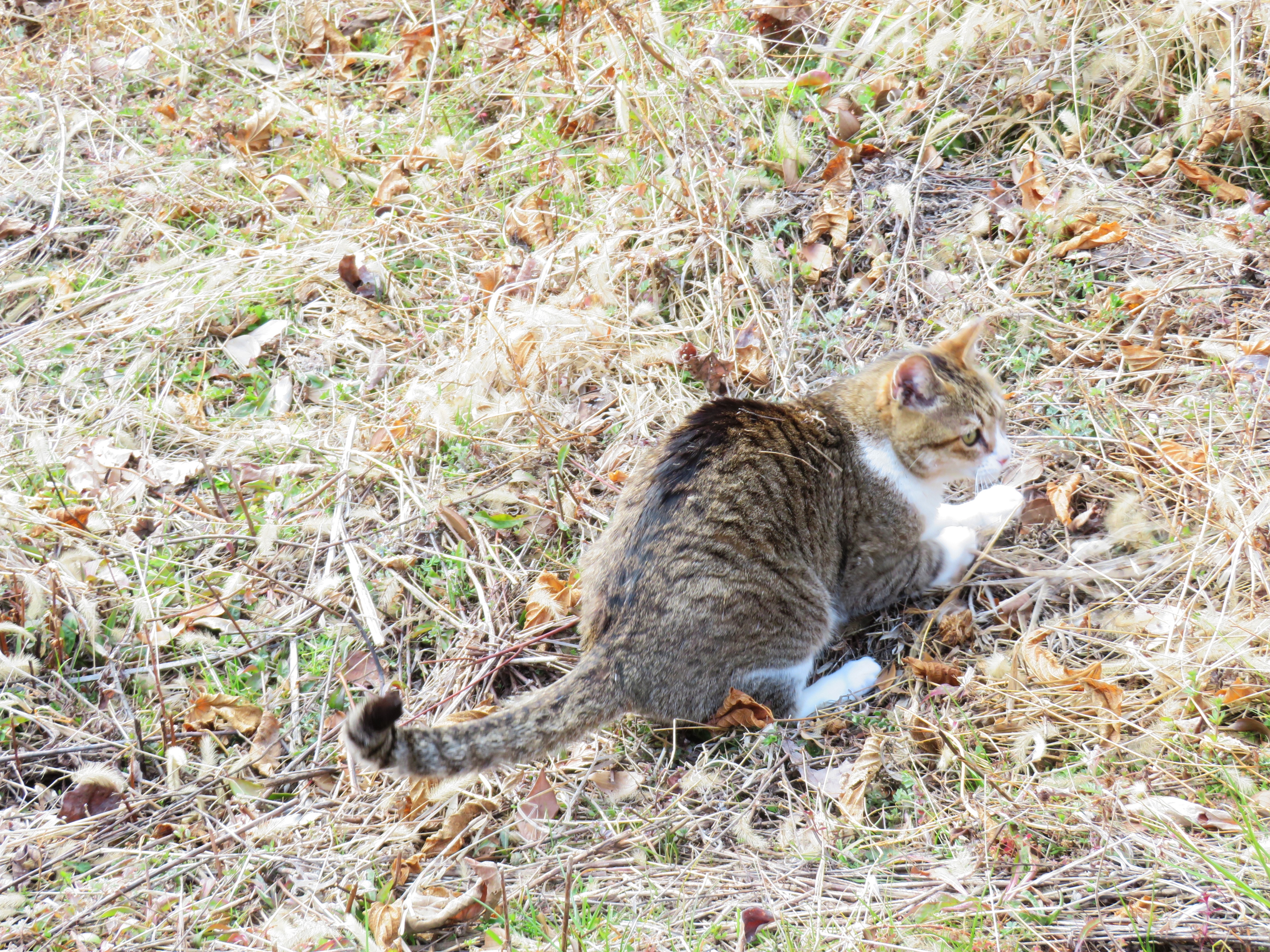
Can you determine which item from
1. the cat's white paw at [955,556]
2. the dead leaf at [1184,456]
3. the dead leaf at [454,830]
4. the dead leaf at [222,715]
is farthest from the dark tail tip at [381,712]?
the dead leaf at [1184,456]

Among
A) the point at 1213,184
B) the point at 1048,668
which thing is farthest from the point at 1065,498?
the point at 1213,184

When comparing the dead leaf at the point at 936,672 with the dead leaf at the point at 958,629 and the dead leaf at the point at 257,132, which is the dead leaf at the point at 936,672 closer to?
the dead leaf at the point at 958,629

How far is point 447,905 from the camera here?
89.7 inches

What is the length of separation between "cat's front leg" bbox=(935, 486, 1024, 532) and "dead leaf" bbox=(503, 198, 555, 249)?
207cm

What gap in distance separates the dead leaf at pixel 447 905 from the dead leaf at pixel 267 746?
66cm

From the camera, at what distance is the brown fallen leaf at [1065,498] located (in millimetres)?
2938

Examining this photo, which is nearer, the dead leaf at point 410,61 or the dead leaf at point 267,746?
the dead leaf at point 267,746

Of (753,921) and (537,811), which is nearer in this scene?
(753,921)

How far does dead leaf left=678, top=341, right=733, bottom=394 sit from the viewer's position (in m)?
3.52

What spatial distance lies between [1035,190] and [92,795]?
3.71 m

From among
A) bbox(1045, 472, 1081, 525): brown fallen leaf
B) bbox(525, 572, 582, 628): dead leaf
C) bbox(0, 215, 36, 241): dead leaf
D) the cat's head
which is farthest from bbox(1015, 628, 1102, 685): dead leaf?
bbox(0, 215, 36, 241): dead leaf

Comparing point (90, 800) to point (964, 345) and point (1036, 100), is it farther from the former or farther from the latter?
point (1036, 100)

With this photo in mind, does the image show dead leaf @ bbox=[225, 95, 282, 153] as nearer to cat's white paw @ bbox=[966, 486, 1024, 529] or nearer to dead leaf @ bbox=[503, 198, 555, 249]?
dead leaf @ bbox=[503, 198, 555, 249]

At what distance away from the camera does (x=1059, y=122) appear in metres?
3.87
